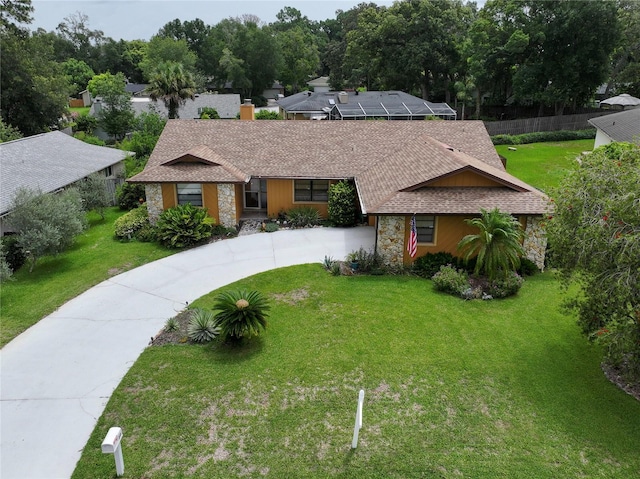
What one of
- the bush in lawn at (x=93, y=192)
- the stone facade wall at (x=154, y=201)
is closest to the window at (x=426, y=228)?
the stone facade wall at (x=154, y=201)

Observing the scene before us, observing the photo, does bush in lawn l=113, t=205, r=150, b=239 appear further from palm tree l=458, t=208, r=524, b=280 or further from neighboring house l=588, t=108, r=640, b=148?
neighboring house l=588, t=108, r=640, b=148

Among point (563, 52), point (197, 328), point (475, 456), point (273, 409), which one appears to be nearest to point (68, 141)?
point (197, 328)

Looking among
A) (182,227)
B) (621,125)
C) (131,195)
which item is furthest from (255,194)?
(621,125)

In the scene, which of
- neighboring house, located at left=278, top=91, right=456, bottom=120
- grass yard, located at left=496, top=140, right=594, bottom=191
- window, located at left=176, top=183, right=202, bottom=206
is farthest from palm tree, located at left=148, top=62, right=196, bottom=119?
grass yard, located at left=496, top=140, right=594, bottom=191

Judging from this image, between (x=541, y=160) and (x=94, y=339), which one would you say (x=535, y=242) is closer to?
(x=94, y=339)

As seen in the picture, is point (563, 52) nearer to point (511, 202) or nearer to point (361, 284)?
point (511, 202)

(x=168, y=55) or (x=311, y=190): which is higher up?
(x=168, y=55)
